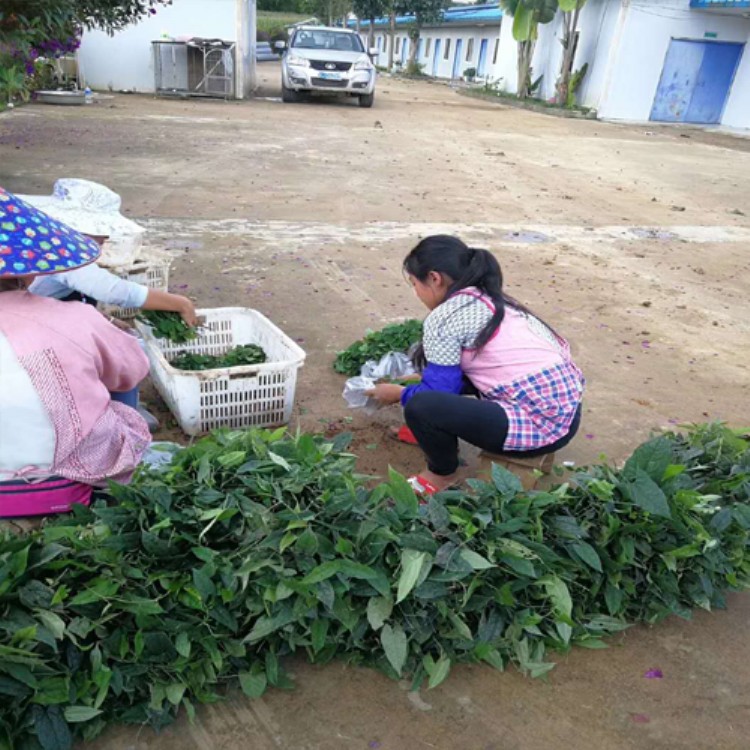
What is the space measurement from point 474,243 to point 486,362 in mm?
4144

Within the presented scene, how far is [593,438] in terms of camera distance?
3.36 m

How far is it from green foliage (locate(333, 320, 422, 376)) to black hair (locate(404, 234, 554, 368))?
114cm

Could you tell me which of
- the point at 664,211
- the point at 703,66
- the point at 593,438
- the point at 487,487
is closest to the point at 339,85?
the point at 664,211

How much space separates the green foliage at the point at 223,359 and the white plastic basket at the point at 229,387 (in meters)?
0.05

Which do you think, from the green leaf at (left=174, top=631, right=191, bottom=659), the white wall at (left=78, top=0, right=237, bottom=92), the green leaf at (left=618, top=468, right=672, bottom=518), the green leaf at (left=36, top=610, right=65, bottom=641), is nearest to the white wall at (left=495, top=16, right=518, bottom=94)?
the white wall at (left=78, top=0, right=237, bottom=92)

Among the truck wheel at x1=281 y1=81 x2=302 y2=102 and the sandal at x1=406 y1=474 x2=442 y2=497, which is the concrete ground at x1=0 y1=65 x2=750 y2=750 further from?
the truck wheel at x1=281 y1=81 x2=302 y2=102

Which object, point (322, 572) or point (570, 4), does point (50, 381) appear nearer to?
point (322, 572)

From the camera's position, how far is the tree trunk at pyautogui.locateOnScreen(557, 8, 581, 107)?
20.5 m

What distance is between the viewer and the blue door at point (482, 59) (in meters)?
32.1

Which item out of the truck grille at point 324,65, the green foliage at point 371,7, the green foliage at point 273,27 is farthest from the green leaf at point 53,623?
the green foliage at point 273,27

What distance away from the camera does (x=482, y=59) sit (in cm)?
3253

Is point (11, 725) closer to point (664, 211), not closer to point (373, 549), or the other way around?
point (373, 549)

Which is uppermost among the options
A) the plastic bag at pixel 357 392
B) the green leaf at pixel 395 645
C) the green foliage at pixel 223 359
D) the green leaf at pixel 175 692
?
the green leaf at pixel 395 645

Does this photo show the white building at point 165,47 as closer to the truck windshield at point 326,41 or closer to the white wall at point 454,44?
the truck windshield at point 326,41
